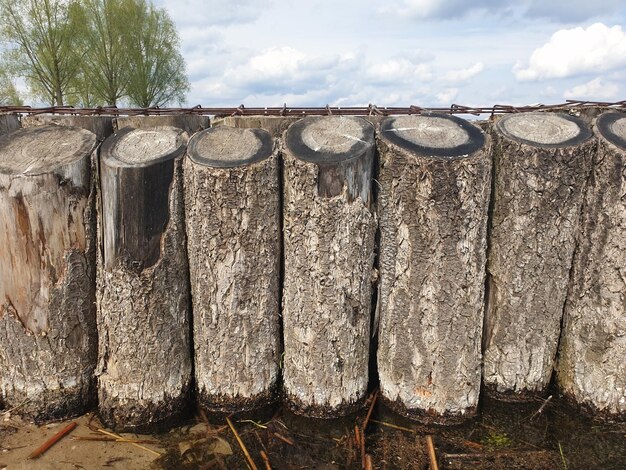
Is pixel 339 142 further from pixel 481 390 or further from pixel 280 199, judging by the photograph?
pixel 481 390

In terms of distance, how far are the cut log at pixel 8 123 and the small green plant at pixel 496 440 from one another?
4.08m

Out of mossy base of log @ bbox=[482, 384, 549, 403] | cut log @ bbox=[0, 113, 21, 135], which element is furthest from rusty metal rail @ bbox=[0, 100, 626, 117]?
mossy base of log @ bbox=[482, 384, 549, 403]

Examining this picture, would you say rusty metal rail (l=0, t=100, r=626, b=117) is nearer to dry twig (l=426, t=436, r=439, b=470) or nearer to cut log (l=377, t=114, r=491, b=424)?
cut log (l=377, t=114, r=491, b=424)

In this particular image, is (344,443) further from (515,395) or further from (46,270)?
(46,270)

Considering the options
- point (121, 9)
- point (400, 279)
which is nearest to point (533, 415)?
point (400, 279)

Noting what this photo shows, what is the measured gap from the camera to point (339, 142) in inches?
118

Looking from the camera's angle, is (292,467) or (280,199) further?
(280,199)

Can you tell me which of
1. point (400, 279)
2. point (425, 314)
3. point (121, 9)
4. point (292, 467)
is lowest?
point (292, 467)

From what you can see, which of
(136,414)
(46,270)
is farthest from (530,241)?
(46,270)

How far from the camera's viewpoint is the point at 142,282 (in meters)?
3.01

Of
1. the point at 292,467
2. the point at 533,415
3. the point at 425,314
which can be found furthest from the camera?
the point at 533,415

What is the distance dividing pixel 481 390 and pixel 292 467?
1487 millimetres

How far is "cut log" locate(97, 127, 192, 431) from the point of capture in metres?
2.96

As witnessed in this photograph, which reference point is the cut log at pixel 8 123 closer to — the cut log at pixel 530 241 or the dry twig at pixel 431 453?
the cut log at pixel 530 241
